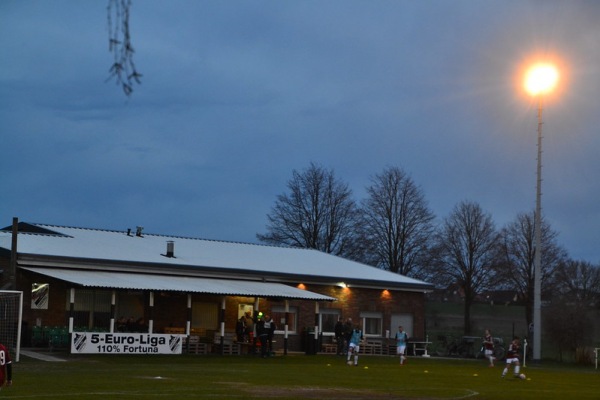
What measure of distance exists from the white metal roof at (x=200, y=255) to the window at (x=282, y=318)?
1.87 metres

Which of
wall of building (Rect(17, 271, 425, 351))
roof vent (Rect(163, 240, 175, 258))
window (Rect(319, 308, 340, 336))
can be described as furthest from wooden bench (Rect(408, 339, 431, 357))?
roof vent (Rect(163, 240, 175, 258))

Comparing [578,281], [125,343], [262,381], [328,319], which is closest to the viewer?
[262,381]

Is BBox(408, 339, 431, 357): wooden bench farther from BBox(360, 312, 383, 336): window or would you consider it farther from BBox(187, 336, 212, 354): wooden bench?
BBox(187, 336, 212, 354): wooden bench

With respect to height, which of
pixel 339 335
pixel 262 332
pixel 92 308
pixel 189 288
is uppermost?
pixel 189 288

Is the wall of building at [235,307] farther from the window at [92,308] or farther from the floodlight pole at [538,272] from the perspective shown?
the floodlight pole at [538,272]

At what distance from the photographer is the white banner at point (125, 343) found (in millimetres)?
35938

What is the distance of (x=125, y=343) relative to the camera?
3738 cm

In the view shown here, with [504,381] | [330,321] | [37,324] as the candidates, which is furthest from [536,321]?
[37,324]

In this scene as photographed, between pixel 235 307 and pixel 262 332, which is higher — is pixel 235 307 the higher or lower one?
the higher one

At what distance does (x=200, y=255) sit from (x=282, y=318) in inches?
210

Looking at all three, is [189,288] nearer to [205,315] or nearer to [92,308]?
[92,308]

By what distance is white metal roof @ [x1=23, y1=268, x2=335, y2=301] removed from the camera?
3778 cm

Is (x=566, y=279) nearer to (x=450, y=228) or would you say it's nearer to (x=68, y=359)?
(x=450, y=228)

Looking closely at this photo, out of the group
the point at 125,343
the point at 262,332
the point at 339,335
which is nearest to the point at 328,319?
the point at 339,335
